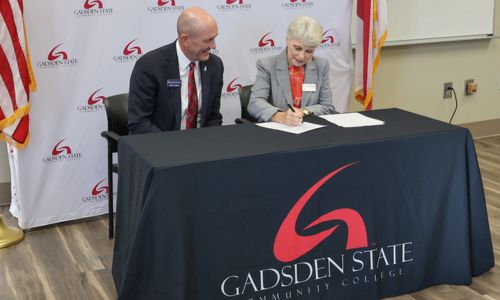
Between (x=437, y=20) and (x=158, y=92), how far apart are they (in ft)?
9.33

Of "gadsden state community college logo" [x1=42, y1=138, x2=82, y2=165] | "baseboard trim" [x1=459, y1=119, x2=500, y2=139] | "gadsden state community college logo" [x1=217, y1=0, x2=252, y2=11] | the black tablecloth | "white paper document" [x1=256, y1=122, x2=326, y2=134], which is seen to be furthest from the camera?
"baseboard trim" [x1=459, y1=119, x2=500, y2=139]

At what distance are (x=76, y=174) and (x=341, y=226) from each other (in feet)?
6.15

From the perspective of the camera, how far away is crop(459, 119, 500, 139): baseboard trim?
5.84 m

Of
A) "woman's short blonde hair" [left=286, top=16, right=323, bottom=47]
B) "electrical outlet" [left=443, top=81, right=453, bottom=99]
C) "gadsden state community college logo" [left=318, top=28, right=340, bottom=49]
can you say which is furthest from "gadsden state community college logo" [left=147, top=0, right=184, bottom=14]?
"electrical outlet" [left=443, top=81, right=453, bottom=99]

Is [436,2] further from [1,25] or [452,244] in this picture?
[1,25]

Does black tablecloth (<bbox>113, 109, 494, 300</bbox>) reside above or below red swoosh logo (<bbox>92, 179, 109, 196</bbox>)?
above

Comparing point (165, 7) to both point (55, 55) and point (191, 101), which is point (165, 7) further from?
A: point (191, 101)

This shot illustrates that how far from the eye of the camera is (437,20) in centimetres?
534

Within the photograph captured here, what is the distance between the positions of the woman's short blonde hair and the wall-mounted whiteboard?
6.20 feet

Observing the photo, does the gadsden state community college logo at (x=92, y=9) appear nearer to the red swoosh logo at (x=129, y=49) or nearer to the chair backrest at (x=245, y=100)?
the red swoosh logo at (x=129, y=49)

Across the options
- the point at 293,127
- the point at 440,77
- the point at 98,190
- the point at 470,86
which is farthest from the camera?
the point at 470,86

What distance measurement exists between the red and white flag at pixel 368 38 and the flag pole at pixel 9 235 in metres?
2.45

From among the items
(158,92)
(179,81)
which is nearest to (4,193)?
(158,92)

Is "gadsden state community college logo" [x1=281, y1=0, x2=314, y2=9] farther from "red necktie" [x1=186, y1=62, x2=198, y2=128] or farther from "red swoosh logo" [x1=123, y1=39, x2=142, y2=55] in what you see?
"red necktie" [x1=186, y1=62, x2=198, y2=128]
